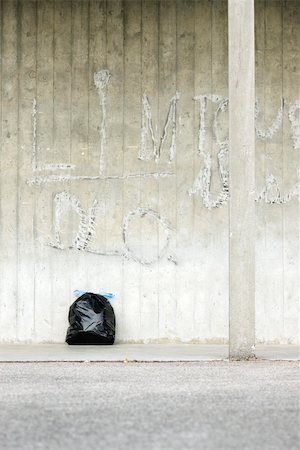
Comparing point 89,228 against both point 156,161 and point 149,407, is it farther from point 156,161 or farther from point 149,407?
point 149,407

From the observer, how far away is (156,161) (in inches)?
502

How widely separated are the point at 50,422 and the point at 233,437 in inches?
44.1

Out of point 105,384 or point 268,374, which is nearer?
point 105,384

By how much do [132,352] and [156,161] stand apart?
244 cm

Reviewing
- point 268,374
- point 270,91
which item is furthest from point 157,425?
point 270,91

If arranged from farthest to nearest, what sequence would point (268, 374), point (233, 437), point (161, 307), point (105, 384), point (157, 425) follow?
point (161, 307) < point (268, 374) < point (105, 384) < point (157, 425) < point (233, 437)

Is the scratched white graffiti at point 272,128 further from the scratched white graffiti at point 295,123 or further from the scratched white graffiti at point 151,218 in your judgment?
the scratched white graffiti at point 151,218

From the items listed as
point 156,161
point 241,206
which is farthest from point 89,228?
point 241,206

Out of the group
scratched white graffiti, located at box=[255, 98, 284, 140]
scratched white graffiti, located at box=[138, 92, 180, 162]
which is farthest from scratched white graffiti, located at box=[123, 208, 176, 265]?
scratched white graffiti, located at box=[255, 98, 284, 140]

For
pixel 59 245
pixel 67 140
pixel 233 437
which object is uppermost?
pixel 67 140

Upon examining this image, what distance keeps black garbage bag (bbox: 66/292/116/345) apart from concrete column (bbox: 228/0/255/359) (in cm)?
226

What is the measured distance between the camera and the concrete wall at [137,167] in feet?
41.6

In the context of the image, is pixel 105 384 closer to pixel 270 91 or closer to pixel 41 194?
pixel 41 194

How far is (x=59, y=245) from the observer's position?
12.7 metres
